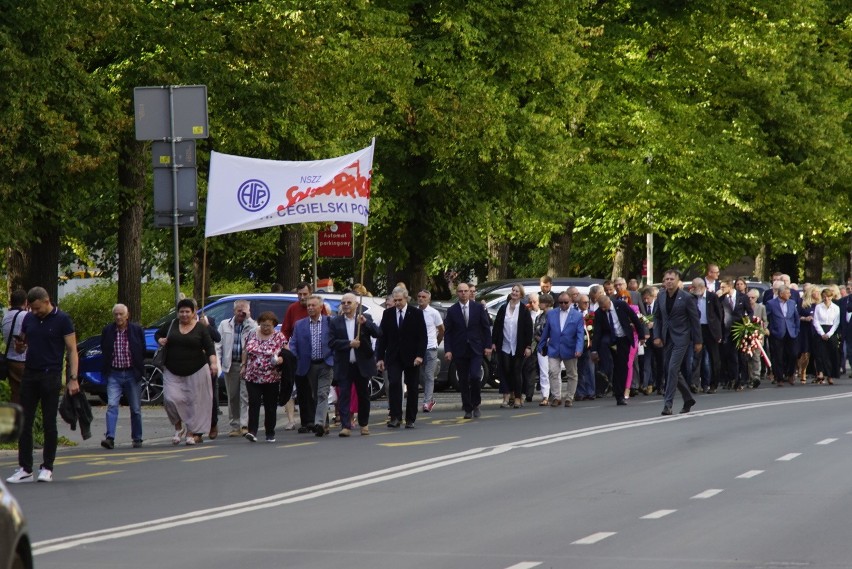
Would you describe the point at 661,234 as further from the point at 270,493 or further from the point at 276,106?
the point at 270,493

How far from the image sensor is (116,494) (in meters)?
13.6

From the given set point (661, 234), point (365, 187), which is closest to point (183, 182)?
point (365, 187)

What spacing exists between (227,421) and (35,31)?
623cm

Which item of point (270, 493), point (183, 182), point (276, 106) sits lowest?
point (270, 493)

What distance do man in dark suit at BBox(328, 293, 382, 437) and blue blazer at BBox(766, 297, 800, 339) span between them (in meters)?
12.5

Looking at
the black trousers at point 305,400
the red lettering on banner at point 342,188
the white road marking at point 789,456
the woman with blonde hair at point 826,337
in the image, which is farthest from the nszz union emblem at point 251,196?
the woman with blonde hair at point 826,337

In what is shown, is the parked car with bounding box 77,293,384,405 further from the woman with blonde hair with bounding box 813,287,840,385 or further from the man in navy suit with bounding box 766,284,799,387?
A: the woman with blonde hair with bounding box 813,287,840,385

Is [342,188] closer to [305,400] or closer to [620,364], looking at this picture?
[305,400]

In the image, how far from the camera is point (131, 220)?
2903 cm

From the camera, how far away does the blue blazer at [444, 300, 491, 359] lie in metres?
23.3

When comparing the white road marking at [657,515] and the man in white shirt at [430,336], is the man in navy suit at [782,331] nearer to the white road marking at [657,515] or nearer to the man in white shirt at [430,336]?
the man in white shirt at [430,336]

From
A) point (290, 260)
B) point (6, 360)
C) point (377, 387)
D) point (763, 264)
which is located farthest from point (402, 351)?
point (763, 264)

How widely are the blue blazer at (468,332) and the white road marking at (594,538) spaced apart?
12356mm

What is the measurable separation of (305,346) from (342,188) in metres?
3.53
